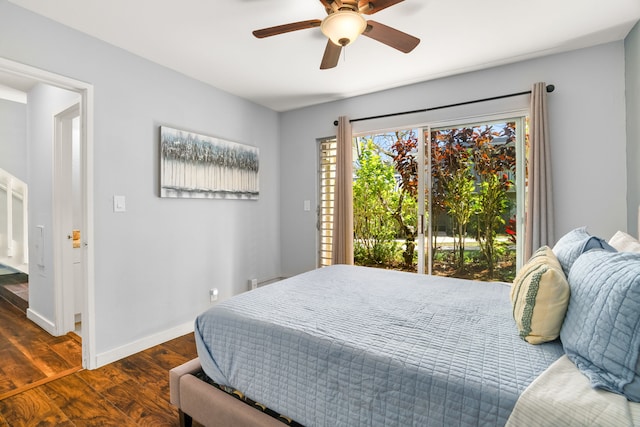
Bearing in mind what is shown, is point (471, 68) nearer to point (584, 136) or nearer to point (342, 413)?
point (584, 136)

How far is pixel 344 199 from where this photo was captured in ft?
12.2

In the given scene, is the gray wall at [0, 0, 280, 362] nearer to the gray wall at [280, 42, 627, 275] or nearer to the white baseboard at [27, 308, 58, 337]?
the white baseboard at [27, 308, 58, 337]

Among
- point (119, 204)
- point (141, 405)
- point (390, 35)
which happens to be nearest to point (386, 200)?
A: point (390, 35)

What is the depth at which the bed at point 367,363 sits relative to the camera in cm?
103

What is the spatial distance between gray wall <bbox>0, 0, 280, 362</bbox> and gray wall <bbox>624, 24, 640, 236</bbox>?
3.46 m

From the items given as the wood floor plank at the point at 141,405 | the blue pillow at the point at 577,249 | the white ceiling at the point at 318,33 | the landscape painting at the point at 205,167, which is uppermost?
the white ceiling at the point at 318,33

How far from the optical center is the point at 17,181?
4.39m

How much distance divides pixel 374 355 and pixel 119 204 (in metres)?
2.36

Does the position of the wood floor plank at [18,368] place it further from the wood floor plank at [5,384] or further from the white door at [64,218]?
the white door at [64,218]

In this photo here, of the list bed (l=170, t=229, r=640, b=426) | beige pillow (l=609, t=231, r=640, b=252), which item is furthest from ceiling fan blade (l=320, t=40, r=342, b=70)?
beige pillow (l=609, t=231, r=640, b=252)

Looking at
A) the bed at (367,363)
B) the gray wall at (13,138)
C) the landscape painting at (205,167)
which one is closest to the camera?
the bed at (367,363)

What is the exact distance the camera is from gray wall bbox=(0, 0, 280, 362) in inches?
91.3

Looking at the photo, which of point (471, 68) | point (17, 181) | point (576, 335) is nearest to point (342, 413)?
point (576, 335)

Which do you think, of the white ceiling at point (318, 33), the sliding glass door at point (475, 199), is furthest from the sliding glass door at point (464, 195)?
the white ceiling at point (318, 33)
